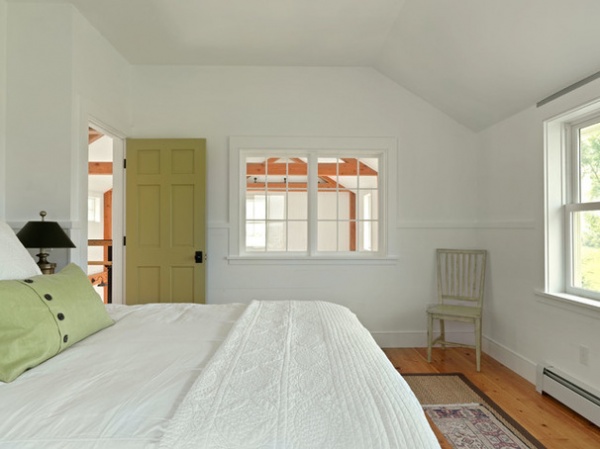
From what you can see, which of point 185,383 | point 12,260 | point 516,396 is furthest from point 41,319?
point 516,396

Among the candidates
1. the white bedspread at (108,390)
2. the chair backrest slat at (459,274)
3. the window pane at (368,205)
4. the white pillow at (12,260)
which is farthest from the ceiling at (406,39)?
the white bedspread at (108,390)

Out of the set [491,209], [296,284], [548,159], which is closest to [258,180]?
[296,284]

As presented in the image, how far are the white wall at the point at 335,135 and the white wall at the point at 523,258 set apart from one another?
32 cm

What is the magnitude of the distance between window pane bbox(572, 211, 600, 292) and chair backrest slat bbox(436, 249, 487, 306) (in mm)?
865

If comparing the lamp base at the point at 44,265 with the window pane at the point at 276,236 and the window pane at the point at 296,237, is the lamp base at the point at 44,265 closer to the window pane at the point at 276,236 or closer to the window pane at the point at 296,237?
the window pane at the point at 276,236

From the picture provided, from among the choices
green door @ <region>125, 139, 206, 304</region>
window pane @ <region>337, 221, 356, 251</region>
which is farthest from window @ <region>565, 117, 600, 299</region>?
green door @ <region>125, 139, 206, 304</region>

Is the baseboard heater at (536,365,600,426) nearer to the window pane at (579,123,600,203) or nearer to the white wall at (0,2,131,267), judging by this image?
the window pane at (579,123,600,203)

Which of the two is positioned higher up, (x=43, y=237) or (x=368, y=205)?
(x=368, y=205)

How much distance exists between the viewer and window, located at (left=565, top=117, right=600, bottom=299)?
8.28 feet

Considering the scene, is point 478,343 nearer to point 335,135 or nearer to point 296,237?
point 296,237

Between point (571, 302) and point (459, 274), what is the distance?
1.17 m

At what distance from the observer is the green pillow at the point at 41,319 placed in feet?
3.82

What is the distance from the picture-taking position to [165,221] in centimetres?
351

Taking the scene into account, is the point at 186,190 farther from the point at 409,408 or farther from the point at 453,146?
the point at 409,408
